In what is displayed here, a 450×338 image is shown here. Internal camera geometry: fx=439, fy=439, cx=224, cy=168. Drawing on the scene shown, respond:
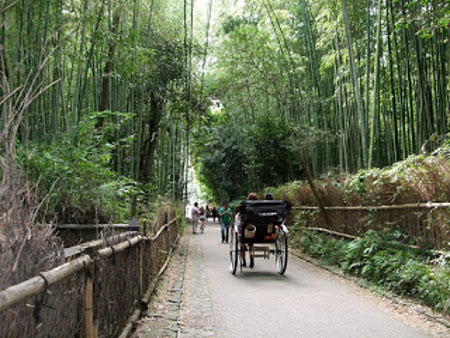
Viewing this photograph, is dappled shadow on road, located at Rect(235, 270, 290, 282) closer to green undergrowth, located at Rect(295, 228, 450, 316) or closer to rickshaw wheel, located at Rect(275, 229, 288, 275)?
rickshaw wheel, located at Rect(275, 229, 288, 275)

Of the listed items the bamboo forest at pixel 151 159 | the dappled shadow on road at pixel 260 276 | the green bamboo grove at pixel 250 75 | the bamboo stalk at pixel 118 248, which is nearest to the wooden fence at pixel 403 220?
the bamboo forest at pixel 151 159

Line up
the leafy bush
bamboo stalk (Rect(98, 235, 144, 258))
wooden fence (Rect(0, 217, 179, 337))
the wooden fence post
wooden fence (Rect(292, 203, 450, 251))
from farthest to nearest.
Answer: wooden fence (Rect(292, 203, 450, 251))
the leafy bush
bamboo stalk (Rect(98, 235, 144, 258))
the wooden fence post
wooden fence (Rect(0, 217, 179, 337))

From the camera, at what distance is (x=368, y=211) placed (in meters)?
7.36

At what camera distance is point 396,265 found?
5.50 meters

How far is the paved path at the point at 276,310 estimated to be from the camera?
4.00 metres

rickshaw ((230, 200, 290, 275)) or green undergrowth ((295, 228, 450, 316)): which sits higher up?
rickshaw ((230, 200, 290, 275))

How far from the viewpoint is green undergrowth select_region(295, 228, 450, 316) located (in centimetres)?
449

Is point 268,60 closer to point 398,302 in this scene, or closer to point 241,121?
point 398,302

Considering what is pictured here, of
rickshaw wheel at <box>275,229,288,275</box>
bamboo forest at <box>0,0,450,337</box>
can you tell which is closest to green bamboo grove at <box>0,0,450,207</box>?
bamboo forest at <box>0,0,450,337</box>

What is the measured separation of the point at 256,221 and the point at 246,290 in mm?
1479

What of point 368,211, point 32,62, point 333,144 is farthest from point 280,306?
point 333,144

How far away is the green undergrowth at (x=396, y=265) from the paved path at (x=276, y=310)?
0.33 metres

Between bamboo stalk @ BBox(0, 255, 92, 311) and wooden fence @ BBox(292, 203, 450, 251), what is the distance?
405 centimetres

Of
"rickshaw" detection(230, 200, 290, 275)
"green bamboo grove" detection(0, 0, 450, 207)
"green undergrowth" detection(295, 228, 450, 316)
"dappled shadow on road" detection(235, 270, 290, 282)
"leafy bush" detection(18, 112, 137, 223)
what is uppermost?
"green bamboo grove" detection(0, 0, 450, 207)
